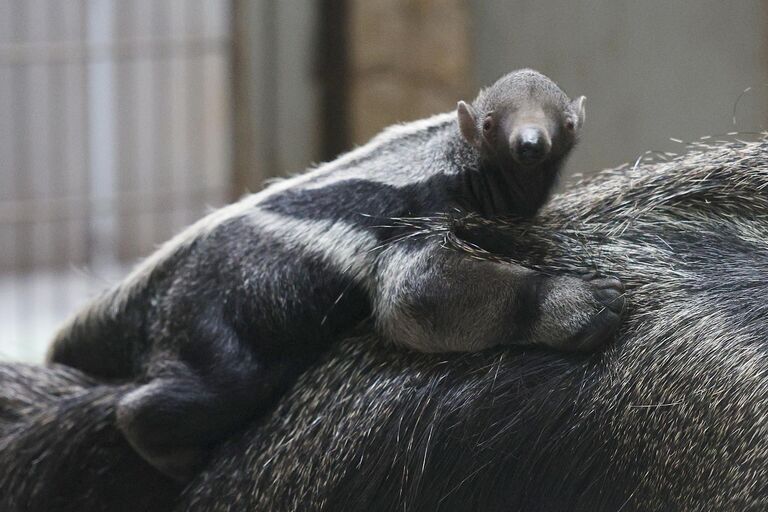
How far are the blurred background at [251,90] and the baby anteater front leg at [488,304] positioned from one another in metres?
0.75

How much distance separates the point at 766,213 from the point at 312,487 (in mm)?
1142

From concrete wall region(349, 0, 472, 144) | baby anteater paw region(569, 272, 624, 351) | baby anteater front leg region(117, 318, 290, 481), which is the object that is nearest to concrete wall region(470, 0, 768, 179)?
concrete wall region(349, 0, 472, 144)

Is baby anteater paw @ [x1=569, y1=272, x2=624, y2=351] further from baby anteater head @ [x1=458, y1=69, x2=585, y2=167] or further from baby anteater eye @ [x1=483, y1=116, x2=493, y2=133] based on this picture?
baby anteater eye @ [x1=483, y1=116, x2=493, y2=133]

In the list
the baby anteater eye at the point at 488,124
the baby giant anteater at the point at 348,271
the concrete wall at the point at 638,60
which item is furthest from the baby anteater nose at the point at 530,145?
the concrete wall at the point at 638,60

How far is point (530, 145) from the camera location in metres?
2.28

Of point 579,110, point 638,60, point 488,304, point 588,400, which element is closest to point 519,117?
point 579,110

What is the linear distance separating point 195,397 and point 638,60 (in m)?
2.96

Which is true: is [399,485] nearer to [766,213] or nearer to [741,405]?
[741,405]

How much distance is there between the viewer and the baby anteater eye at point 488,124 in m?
2.42

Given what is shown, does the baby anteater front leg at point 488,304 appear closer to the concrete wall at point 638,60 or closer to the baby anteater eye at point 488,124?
the baby anteater eye at point 488,124

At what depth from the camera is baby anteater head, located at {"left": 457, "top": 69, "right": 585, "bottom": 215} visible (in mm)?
2404

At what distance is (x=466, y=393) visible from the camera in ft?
7.70

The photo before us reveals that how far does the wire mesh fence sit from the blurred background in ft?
0.05

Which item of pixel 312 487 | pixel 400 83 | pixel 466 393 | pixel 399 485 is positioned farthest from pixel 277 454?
Result: pixel 400 83
